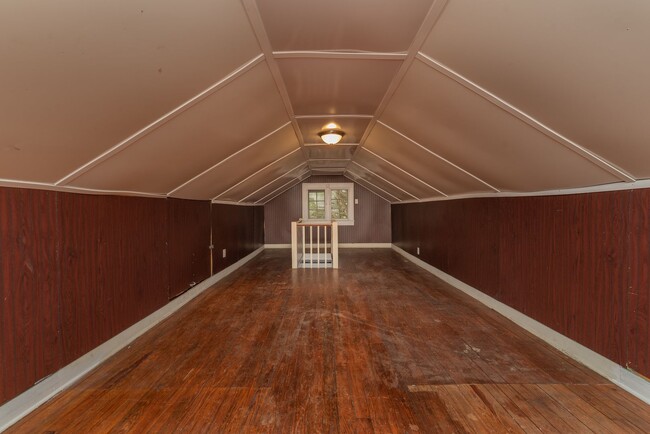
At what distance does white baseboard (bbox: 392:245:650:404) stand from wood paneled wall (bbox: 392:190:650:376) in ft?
0.17

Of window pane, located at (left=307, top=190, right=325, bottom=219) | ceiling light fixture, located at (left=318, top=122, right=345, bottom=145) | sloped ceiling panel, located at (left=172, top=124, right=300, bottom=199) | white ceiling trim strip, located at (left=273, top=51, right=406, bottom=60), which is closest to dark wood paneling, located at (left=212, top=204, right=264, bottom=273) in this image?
sloped ceiling panel, located at (left=172, top=124, right=300, bottom=199)

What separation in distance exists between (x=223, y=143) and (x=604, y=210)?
2873 mm

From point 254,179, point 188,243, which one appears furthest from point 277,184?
point 188,243

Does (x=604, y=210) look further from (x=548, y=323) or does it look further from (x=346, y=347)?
(x=346, y=347)

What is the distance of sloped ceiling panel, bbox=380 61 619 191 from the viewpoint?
1.93m

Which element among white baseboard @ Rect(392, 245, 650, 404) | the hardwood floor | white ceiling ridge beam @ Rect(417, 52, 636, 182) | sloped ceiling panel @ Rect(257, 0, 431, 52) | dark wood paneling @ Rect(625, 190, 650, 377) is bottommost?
the hardwood floor

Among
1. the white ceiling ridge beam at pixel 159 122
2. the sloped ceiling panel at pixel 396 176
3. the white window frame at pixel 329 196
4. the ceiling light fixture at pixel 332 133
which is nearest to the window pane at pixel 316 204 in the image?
the white window frame at pixel 329 196

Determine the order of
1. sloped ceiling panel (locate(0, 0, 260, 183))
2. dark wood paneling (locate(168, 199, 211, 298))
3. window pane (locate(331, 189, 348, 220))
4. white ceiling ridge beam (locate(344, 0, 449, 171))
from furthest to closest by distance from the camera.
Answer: window pane (locate(331, 189, 348, 220)) < dark wood paneling (locate(168, 199, 211, 298)) < white ceiling ridge beam (locate(344, 0, 449, 171)) < sloped ceiling panel (locate(0, 0, 260, 183))

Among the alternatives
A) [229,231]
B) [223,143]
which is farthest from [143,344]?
[229,231]

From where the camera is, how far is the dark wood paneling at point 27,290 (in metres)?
1.58

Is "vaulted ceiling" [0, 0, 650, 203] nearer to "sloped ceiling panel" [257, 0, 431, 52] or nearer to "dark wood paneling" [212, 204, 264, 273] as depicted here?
"sloped ceiling panel" [257, 0, 431, 52]

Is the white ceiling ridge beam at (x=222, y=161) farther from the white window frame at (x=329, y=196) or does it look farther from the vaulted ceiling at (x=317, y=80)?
the white window frame at (x=329, y=196)

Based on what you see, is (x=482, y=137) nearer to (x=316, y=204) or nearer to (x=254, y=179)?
(x=254, y=179)

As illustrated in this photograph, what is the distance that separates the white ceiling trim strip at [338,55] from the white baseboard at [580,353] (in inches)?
87.7
